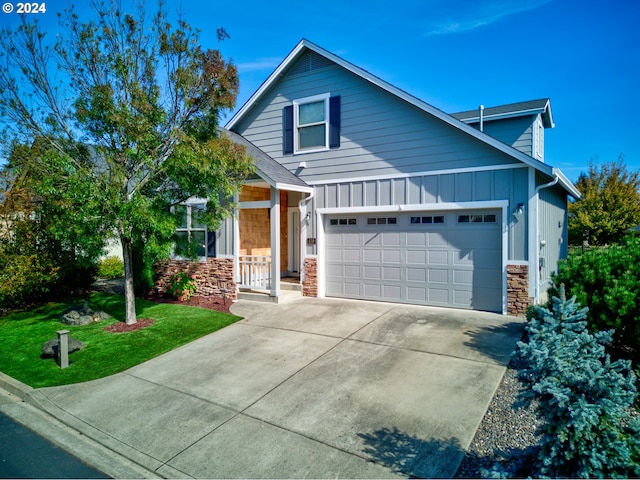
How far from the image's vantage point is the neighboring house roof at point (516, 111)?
1305 centimetres

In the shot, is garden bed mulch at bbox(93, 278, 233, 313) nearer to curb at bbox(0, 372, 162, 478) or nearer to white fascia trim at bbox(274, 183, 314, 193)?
white fascia trim at bbox(274, 183, 314, 193)

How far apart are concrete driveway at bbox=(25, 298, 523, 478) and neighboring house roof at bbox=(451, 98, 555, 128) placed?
8451 mm

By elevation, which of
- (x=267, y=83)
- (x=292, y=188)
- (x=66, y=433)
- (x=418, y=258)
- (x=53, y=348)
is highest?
(x=267, y=83)

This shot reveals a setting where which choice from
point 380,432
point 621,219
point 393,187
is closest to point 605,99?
point 621,219

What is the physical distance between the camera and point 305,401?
509 centimetres

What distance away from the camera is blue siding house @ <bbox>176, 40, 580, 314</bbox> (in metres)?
8.66

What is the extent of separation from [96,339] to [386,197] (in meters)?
7.53

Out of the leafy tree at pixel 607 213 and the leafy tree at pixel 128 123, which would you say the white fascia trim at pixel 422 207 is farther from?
the leafy tree at pixel 607 213

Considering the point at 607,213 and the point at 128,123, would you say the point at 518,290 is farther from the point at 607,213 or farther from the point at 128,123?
the point at 607,213

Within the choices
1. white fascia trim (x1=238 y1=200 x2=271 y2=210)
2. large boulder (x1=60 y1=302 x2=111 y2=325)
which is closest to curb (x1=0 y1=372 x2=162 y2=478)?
large boulder (x1=60 y1=302 x2=111 y2=325)

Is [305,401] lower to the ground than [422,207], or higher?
lower

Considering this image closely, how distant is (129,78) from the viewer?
8109mm

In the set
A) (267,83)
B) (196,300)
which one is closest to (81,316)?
(196,300)

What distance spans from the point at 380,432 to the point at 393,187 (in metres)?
6.94
